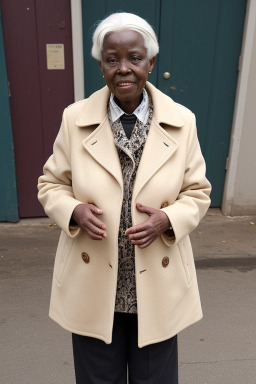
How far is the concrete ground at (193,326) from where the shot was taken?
93.0 inches

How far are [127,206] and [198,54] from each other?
2.94 metres

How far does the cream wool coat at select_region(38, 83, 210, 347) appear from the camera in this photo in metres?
1.44

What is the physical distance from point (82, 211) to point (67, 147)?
267 millimetres

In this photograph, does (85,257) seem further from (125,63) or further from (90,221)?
(125,63)

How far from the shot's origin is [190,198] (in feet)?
4.97

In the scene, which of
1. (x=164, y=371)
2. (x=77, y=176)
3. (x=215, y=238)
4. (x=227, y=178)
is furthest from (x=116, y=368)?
(x=227, y=178)

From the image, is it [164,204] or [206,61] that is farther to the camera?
[206,61]

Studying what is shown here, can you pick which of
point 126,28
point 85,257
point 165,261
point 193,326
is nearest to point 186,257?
point 165,261

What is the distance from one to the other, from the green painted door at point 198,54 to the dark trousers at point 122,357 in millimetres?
2820

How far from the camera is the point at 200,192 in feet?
5.06

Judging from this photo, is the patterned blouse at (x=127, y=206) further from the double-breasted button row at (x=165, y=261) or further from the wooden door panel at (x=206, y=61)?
the wooden door panel at (x=206, y=61)

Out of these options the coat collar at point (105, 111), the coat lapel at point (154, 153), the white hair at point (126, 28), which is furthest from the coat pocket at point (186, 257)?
the white hair at point (126, 28)

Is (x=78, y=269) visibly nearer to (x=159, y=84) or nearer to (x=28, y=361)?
(x=28, y=361)

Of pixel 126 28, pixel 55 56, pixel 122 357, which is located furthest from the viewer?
pixel 55 56
